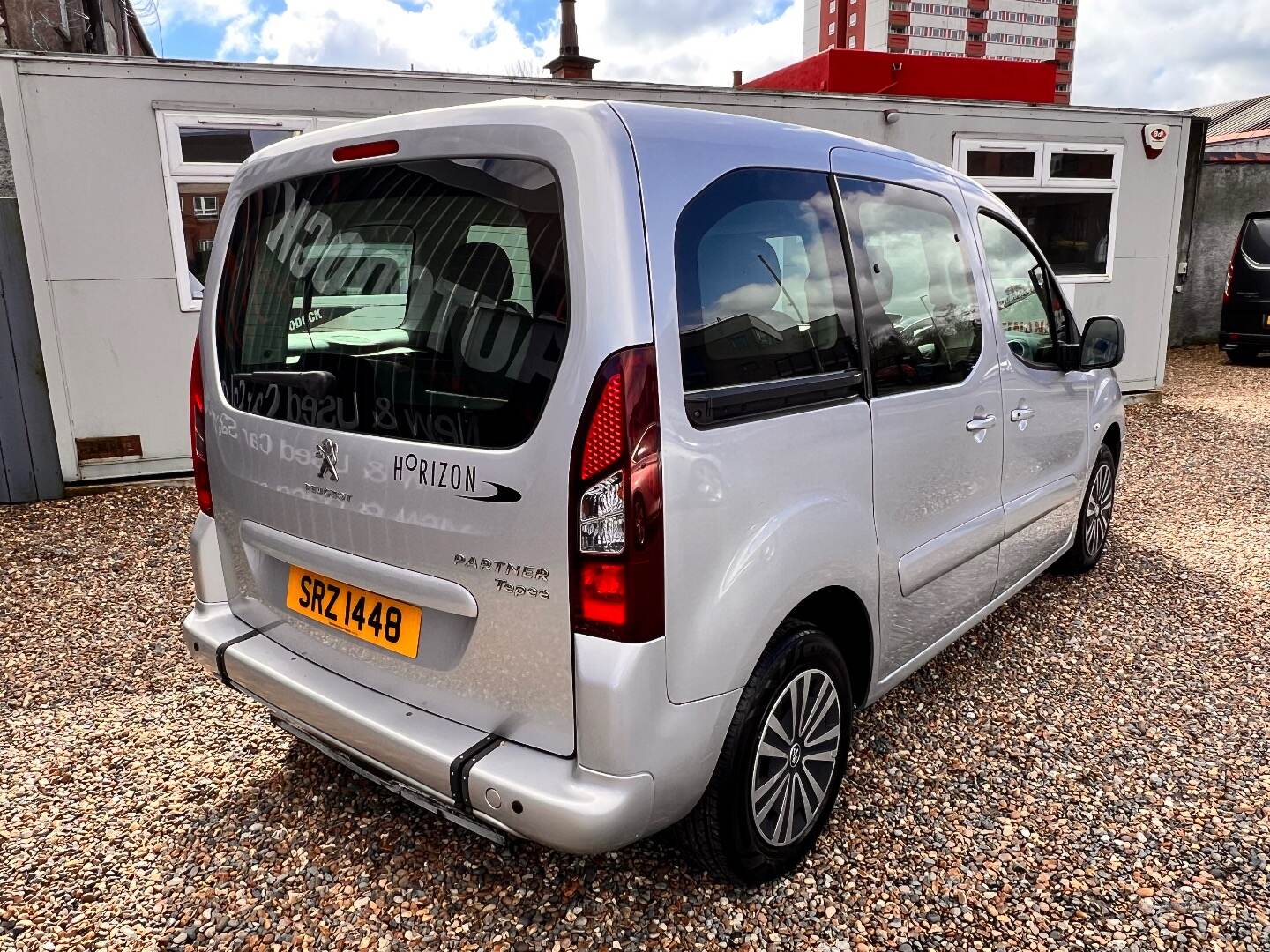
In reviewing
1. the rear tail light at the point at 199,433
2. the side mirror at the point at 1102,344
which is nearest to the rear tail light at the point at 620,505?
the rear tail light at the point at 199,433

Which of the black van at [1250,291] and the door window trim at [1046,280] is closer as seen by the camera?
the door window trim at [1046,280]

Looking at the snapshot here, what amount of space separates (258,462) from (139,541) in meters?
3.64

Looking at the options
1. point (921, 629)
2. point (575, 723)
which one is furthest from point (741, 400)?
point (921, 629)

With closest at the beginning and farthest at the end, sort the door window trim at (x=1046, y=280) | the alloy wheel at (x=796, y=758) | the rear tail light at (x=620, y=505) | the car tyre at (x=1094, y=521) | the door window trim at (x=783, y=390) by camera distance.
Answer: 1. the rear tail light at (x=620, y=505)
2. the door window trim at (x=783, y=390)
3. the alloy wheel at (x=796, y=758)
4. the door window trim at (x=1046, y=280)
5. the car tyre at (x=1094, y=521)

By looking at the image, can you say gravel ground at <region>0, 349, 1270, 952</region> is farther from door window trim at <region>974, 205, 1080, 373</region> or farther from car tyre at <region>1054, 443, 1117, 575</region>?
door window trim at <region>974, 205, 1080, 373</region>

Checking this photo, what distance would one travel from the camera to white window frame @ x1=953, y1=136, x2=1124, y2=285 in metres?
8.77

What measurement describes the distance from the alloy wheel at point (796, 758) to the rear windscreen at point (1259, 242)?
1250 cm

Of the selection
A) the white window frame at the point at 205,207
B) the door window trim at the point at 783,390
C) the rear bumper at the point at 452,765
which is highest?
the white window frame at the point at 205,207

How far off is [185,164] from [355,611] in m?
5.48

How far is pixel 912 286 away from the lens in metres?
2.67

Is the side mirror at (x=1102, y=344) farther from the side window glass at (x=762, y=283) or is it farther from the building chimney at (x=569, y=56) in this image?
the building chimney at (x=569, y=56)

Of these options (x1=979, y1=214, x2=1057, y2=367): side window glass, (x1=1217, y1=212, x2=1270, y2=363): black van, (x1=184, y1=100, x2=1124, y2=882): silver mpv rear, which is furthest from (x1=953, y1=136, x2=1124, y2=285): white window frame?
(x1=184, y1=100, x2=1124, y2=882): silver mpv rear

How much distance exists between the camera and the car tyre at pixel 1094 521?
4.41 meters

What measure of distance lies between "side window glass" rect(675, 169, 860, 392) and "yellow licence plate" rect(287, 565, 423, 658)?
2.86ft
